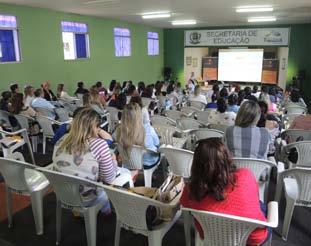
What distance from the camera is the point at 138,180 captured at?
3725mm

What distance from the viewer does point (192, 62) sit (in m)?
14.3

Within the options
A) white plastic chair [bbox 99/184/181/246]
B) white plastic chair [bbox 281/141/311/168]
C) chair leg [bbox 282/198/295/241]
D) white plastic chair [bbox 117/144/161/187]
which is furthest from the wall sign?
white plastic chair [bbox 99/184/181/246]

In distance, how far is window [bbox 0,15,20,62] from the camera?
276 inches

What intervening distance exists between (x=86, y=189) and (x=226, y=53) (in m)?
12.4

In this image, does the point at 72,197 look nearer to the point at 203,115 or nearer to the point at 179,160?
the point at 179,160

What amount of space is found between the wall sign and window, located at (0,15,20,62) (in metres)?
7.35

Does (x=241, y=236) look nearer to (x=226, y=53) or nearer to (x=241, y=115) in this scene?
(x=241, y=115)

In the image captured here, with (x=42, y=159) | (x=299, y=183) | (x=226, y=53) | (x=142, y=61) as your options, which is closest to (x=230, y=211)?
(x=299, y=183)

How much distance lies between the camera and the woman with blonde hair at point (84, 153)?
2.37 meters

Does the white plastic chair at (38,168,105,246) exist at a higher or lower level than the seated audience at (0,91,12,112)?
A: lower

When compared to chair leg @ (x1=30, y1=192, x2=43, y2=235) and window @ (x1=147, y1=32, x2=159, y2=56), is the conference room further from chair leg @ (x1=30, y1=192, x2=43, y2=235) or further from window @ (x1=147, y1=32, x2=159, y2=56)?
window @ (x1=147, y1=32, x2=159, y2=56)

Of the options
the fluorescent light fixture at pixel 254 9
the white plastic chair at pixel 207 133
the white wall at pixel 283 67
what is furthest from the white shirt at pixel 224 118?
the white wall at pixel 283 67

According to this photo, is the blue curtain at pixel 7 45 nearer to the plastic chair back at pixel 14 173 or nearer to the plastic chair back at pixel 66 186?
the plastic chair back at pixel 14 173

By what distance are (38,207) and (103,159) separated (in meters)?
0.83
